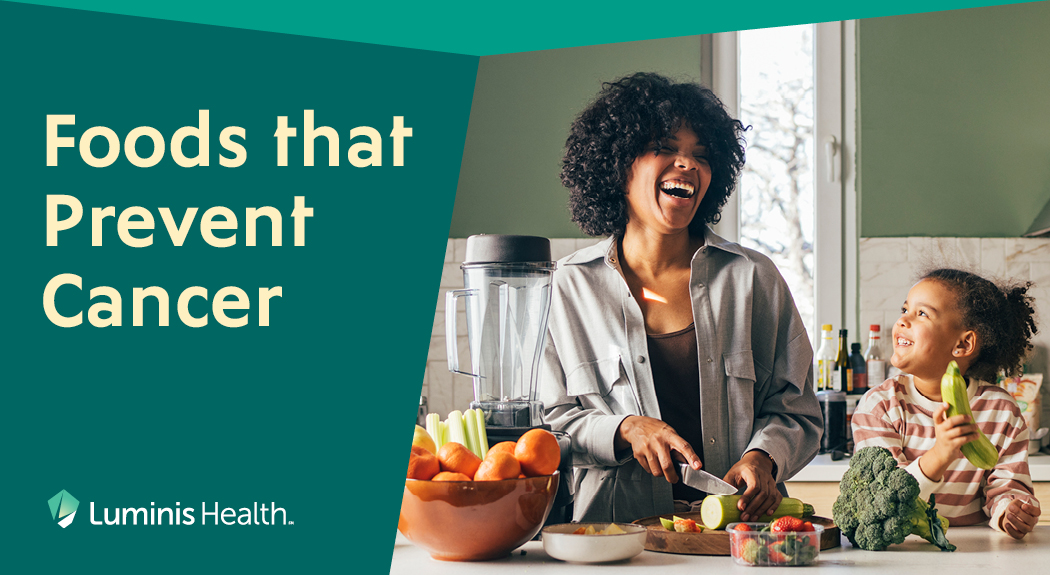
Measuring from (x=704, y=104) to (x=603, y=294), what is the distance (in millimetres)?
371

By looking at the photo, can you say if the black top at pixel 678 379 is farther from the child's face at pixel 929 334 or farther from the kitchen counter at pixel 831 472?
the kitchen counter at pixel 831 472

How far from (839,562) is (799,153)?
216 centimetres

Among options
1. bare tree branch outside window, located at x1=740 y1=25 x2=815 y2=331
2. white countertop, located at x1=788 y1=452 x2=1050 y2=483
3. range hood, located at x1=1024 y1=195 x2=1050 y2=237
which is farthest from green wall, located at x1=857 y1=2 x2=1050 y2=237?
white countertop, located at x1=788 y1=452 x2=1050 y2=483

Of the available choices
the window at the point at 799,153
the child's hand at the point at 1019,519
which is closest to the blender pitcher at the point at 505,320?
the child's hand at the point at 1019,519

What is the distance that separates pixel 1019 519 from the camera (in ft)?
3.83

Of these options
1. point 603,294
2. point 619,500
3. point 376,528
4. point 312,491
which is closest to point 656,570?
point 619,500

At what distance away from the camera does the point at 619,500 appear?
1436 mm

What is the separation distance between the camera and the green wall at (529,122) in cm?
290

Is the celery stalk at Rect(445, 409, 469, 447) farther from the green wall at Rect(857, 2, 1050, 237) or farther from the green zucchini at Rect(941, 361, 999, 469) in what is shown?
the green wall at Rect(857, 2, 1050, 237)

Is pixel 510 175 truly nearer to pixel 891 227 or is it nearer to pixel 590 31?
pixel 590 31

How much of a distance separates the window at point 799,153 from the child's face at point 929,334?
Answer: 4.18ft

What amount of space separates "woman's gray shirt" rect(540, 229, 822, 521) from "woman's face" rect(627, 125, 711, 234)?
0.08m

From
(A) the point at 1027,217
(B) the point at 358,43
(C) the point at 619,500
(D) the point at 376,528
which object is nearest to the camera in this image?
(C) the point at 619,500

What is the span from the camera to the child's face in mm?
1562
